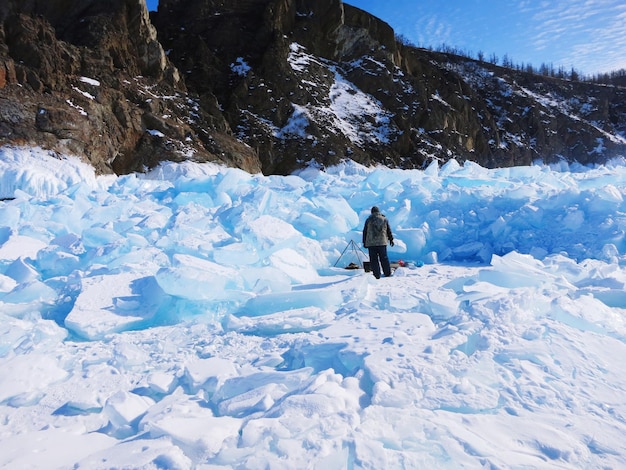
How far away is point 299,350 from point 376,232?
3150 mm

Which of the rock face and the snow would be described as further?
the rock face

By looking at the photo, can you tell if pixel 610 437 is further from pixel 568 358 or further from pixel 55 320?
pixel 55 320

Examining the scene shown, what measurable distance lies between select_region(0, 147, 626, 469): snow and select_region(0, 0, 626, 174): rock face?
14276mm

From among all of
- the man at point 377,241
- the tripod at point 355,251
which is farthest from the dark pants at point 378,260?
the tripod at point 355,251

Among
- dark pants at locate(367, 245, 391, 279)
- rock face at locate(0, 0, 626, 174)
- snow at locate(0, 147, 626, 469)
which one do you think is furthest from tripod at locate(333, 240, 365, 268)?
rock face at locate(0, 0, 626, 174)

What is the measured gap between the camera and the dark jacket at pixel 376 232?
19.7ft

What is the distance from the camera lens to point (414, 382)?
99.9 inches

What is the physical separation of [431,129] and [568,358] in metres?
32.1

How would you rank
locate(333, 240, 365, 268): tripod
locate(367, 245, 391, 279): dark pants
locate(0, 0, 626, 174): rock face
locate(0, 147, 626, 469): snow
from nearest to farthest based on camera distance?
locate(0, 147, 626, 469): snow
locate(367, 245, 391, 279): dark pants
locate(333, 240, 365, 268): tripod
locate(0, 0, 626, 174): rock face

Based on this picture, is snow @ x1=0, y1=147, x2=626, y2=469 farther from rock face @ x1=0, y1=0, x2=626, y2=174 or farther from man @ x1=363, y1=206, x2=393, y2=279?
rock face @ x1=0, y1=0, x2=626, y2=174

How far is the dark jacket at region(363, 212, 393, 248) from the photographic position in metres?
6.01

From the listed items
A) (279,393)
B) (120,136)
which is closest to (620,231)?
(279,393)

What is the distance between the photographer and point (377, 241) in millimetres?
5996

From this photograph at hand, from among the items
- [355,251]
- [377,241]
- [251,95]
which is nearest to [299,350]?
[377,241]
